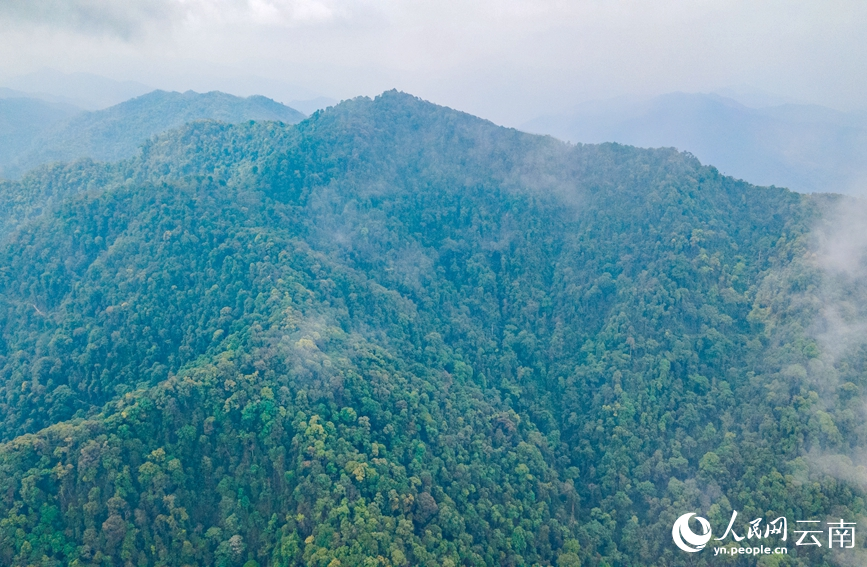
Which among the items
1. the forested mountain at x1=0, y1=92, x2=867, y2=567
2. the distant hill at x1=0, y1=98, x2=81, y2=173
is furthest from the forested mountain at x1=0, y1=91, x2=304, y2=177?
the forested mountain at x1=0, y1=92, x2=867, y2=567

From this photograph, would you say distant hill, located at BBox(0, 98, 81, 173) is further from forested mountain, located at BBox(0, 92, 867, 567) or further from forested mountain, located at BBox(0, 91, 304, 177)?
forested mountain, located at BBox(0, 92, 867, 567)

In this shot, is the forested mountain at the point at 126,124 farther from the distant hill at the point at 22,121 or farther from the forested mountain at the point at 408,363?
the forested mountain at the point at 408,363

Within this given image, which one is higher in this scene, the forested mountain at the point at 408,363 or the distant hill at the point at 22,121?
the distant hill at the point at 22,121

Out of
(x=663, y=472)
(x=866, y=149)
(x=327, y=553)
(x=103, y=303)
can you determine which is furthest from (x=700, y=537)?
(x=866, y=149)

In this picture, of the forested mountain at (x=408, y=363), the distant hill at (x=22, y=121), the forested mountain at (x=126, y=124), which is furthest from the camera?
the distant hill at (x=22, y=121)

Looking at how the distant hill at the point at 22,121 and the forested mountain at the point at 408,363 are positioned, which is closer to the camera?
the forested mountain at the point at 408,363

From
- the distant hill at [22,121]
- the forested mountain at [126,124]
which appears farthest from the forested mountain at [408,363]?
the distant hill at [22,121]

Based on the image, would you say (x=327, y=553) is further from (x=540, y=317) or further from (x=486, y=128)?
(x=486, y=128)

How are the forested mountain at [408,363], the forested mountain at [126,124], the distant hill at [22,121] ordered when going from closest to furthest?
the forested mountain at [408,363]
the forested mountain at [126,124]
the distant hill at [22,121]
